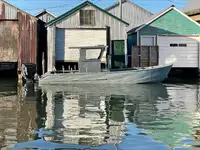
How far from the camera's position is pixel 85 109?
1394 cm

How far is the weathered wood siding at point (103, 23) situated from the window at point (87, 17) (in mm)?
220

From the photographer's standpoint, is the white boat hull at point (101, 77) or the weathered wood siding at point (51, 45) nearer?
the white boat hull at point (101, 77)

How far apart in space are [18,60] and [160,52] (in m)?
11.7

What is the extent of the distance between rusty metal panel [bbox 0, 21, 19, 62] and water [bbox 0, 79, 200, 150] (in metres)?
12.1

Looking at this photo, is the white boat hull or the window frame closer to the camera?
the white boat hull

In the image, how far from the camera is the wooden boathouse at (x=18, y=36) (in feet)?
94.3

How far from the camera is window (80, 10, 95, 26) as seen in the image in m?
28.5

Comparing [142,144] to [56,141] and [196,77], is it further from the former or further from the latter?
[196,77]

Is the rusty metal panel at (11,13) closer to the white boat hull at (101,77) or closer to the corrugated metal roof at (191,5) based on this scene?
the white boat hull at (101,77)

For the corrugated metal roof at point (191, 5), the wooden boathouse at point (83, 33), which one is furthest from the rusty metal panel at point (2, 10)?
the corrugated metal roof at point (191, 5)

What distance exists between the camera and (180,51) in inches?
1293

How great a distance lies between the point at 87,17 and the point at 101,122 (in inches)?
716

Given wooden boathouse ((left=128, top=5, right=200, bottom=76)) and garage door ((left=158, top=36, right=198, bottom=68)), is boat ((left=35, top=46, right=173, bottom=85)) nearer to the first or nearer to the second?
wooden boathouse ((left=128, top=5, right=200, bottom=76))

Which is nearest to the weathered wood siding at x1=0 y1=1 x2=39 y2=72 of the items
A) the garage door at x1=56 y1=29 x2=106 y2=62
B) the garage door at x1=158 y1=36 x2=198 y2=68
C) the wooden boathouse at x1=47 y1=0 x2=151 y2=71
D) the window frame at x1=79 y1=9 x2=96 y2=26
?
the wooden boathouse at x1=47 y1=0 x2=151 y2=71
